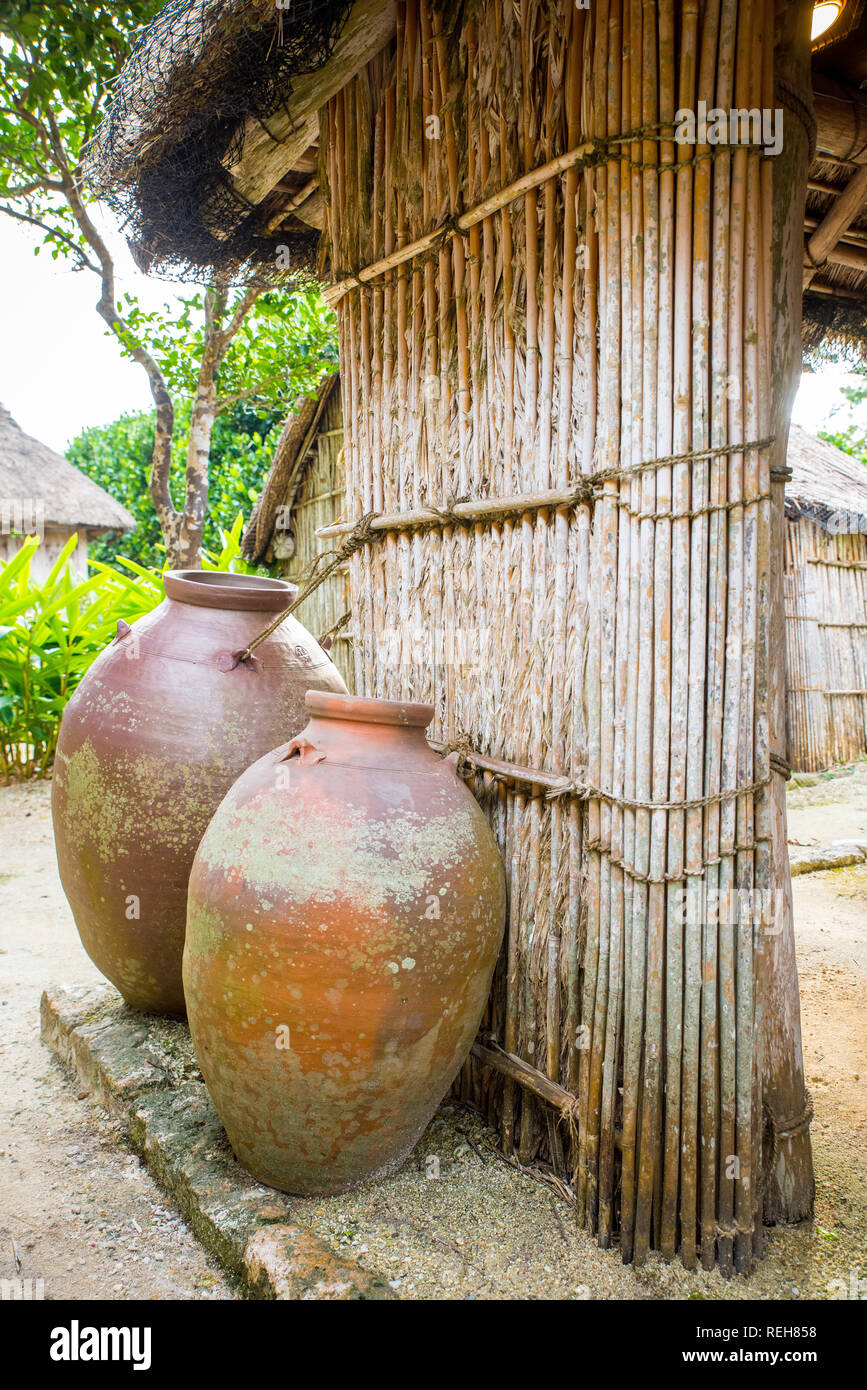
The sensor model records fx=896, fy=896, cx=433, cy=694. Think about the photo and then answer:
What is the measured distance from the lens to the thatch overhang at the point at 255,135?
8.36ft

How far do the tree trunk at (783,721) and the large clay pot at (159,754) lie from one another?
58.3 inches

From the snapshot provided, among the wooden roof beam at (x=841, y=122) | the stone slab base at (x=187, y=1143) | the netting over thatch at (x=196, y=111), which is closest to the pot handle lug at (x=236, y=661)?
the stone slab base at (x=187, y=1143)

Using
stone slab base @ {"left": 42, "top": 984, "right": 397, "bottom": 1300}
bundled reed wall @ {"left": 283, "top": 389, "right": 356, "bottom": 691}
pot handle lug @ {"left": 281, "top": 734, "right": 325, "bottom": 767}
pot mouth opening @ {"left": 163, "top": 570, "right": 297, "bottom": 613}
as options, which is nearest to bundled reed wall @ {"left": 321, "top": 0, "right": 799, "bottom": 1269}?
pot handle lug @ {"left": 281, "top": 734, "right": 325, "bottom": 767}

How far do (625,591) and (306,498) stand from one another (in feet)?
27.9

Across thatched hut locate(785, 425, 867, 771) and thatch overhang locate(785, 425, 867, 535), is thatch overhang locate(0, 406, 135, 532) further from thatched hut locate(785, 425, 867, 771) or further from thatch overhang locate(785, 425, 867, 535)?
thatched hut locate(785, 425, 867, 771)

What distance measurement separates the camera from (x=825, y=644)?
8.97 meters

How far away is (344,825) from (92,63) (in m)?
6.02

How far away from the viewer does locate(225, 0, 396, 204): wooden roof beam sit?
2699 mm

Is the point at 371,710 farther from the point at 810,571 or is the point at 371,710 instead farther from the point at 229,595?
the point at 810,571

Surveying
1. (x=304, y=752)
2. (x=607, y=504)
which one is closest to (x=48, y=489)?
(x=304, y=752)

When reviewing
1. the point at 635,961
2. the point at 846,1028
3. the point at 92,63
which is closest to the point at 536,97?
the point at 635,961

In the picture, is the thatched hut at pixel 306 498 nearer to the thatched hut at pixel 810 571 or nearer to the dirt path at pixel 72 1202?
the thatched hut at pixel 810 571

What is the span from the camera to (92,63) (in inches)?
227

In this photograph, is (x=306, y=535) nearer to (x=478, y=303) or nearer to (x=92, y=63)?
(x=92, y=63)
